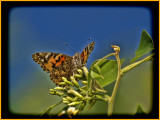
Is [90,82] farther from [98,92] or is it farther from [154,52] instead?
[154,52]

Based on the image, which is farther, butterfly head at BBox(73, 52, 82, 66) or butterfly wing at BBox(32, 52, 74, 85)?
butterfly wing at BBox(32, 52, 74, 85)

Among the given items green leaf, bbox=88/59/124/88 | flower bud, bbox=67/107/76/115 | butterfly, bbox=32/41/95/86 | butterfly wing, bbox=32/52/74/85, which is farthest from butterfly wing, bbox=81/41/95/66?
flower bud, bbox=67/107/76/115

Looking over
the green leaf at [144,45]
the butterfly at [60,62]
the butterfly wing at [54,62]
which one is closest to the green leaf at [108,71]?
the green leaf at [144,45]

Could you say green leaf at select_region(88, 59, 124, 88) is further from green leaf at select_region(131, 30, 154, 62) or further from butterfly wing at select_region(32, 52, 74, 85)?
butterfly wing at select_region(32, 52, 74, 85)

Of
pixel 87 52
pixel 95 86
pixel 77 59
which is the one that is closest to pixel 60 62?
pixel 77 59

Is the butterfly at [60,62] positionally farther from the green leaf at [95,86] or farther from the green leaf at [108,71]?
the green leaf at [95,86]
